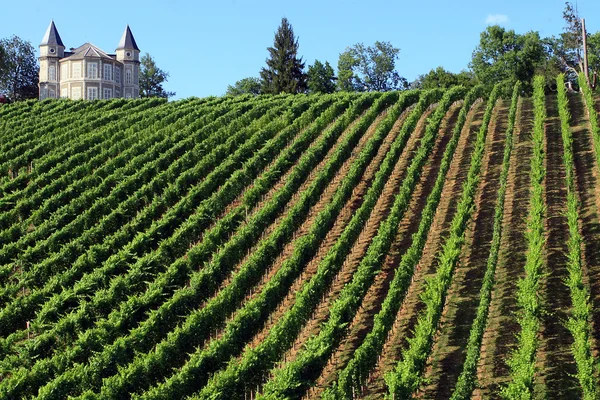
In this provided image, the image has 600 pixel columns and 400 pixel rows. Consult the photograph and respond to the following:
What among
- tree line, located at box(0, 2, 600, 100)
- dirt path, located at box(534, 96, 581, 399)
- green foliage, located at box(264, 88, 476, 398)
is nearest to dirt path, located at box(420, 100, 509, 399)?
dirt path, located at box(534, 96, 581, 399)

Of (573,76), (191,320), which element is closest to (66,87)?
(573,76)

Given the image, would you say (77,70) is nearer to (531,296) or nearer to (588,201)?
(588,201)

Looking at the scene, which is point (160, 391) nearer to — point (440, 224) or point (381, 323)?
point (381, 323)

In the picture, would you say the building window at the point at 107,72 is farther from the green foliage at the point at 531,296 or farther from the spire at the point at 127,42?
the green foliage at the point at 531,296

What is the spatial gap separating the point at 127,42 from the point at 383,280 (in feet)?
225

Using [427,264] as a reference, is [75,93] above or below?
above

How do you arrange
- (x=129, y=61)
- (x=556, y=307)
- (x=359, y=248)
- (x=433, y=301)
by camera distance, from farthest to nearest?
1. (x=129, y=61)
2. (x=359, y=248)
3. (x=556, y=307)
4. (x=433, y=301)

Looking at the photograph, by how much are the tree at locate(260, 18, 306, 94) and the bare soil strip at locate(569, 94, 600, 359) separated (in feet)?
98.2

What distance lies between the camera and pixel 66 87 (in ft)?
269

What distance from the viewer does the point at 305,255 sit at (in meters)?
25.2

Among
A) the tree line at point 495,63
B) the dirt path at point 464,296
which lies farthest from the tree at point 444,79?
the dirt path at point 464,296

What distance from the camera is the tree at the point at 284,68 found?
213 ft

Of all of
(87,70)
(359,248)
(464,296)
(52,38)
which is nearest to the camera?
(464,296)

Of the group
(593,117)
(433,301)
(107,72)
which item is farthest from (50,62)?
(433,301)
